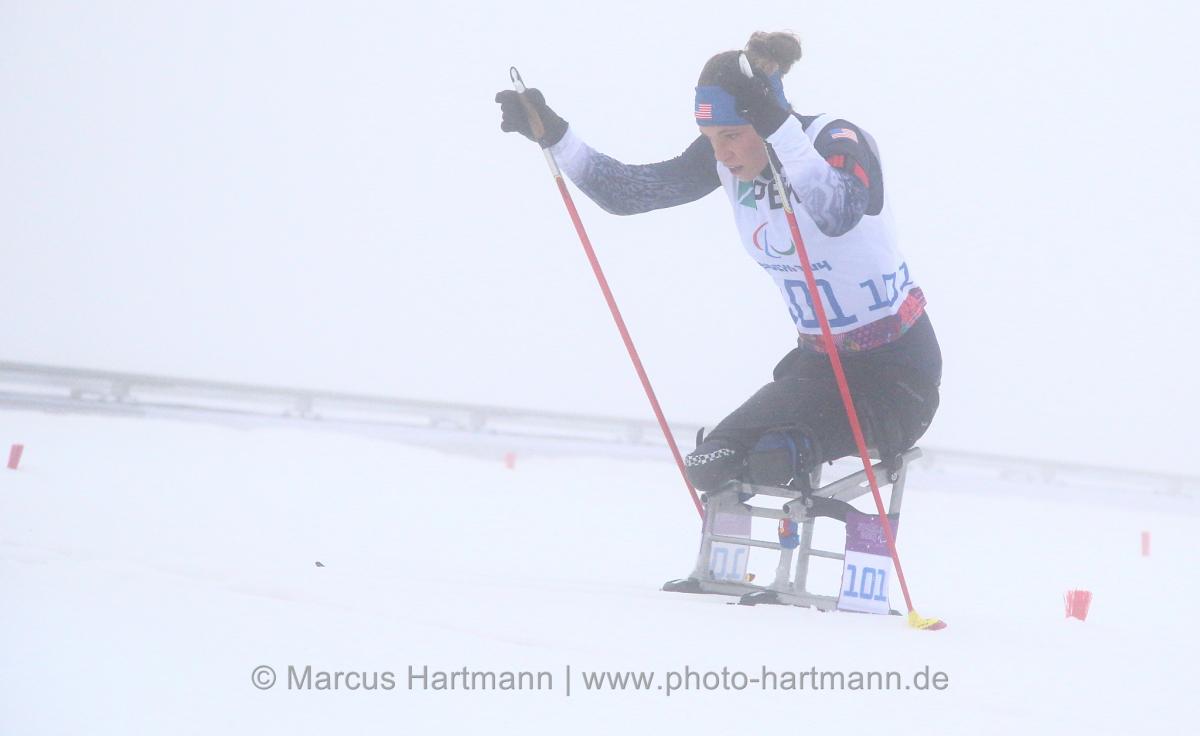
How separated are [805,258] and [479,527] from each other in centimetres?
294

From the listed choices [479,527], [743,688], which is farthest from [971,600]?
[743,688]

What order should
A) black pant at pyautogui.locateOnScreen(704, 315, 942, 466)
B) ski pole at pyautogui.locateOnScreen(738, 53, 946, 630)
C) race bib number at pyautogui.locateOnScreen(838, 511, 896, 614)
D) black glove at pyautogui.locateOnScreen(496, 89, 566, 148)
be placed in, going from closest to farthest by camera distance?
1. ski pole at pyautogui.locateOnScreen(738, 53, 946, 630)
2. race bib number at pyautogui.locateOnScreen(838, 511, 896, 614)
3. black pant at pyautogui.locateOnScreen(704, 315, 942, 466)
4. black glove at pyautogui.locateOnScreen(496, 89, 566, 148)

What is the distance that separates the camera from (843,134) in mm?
3307

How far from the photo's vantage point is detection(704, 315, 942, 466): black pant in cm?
355

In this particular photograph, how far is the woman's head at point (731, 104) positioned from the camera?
342 centimetres

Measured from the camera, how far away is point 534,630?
2404 millimetres

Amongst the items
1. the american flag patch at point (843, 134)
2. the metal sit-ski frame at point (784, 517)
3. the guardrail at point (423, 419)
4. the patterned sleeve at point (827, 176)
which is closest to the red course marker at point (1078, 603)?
the metal sit-ski frame at point (784, 517)

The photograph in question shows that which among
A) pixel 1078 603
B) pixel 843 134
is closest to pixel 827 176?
pixel 843 134

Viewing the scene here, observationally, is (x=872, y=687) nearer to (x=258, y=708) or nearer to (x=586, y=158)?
(x=258, y=708)

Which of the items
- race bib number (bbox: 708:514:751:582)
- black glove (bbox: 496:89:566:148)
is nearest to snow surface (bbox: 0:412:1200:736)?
race bib number (bbox: 708:514:751:582)

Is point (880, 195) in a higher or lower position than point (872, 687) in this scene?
higher

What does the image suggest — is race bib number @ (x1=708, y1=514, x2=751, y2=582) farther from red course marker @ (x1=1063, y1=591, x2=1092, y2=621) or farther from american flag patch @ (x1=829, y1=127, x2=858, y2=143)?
american flag patch @ (x1=829, y1=127, x2=858, y2=143)

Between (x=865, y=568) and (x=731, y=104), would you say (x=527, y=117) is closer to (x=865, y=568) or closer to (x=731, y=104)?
(x=731, y=104)

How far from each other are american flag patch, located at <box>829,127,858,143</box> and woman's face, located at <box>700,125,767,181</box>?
223 mm
